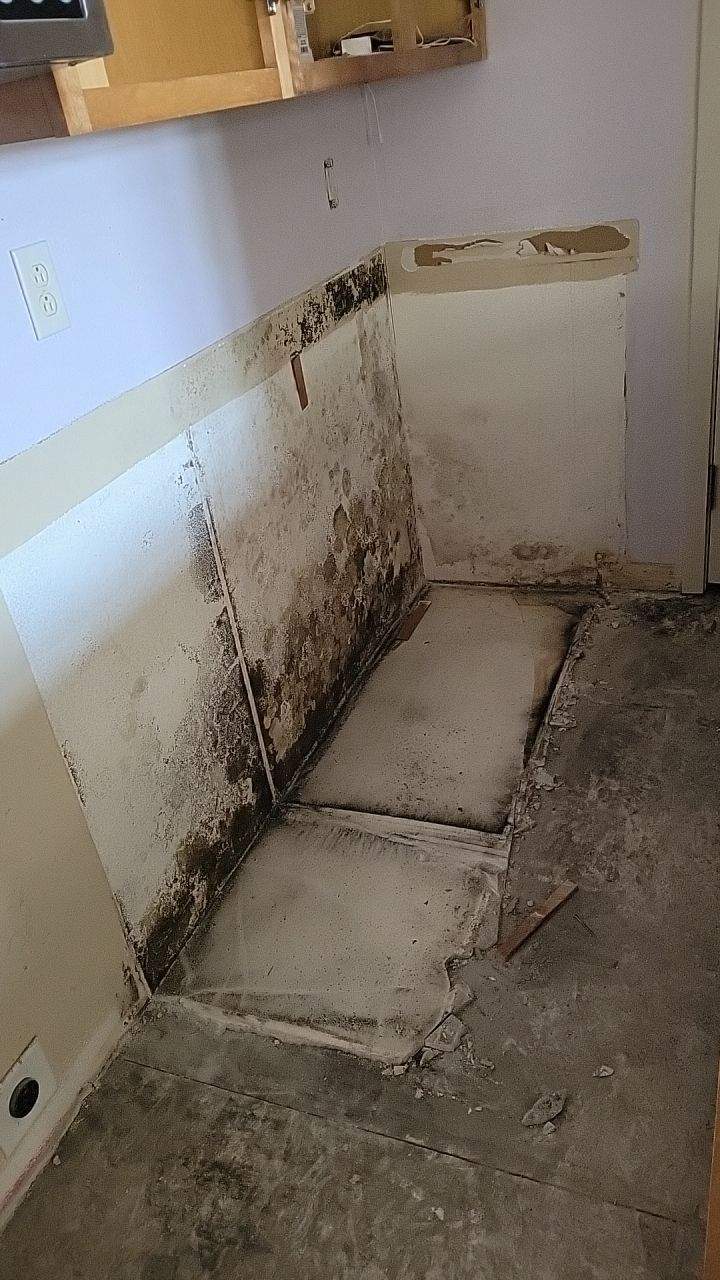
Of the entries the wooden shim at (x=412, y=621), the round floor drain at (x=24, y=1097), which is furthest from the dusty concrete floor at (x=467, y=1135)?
the wooden shim at (x=412, y=621)

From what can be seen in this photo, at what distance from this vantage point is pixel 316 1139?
1.53m

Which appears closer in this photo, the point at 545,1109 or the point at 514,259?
the point at 545,1109

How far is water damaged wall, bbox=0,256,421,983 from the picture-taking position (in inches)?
Result: 62.0

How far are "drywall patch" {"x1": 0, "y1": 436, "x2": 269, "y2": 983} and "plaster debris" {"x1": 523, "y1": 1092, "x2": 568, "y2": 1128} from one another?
0.80 meters

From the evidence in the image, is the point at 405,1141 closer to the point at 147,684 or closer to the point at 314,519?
the point at 147,684

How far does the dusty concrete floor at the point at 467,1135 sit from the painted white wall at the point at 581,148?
1.38m

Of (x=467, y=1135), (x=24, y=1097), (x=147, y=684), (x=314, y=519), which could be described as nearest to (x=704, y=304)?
(x=314, y=519)

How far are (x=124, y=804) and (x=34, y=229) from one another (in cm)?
101

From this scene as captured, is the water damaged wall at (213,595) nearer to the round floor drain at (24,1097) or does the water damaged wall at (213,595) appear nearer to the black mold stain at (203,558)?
the black mold stain at (203,558)

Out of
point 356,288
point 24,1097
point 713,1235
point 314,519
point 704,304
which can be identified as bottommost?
point 24,1097

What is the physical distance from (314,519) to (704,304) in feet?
3.96

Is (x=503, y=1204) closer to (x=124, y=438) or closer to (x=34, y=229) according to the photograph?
(x=124, y=438)

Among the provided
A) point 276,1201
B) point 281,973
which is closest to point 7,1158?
point 276,1201

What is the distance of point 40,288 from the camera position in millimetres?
1401
